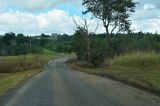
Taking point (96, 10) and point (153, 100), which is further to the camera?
point (96, 10)

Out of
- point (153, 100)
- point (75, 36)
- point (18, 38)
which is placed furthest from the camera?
point (18, 38)

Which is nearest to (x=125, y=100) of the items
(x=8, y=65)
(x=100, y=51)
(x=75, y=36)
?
(x=100, y=51)

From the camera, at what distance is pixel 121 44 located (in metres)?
75.2

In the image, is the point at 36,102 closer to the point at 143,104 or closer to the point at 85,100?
the point at 85,100

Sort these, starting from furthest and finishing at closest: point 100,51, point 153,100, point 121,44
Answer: point 121,44 → point 100,51 → point 153,100

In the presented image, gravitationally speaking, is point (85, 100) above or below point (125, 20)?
below

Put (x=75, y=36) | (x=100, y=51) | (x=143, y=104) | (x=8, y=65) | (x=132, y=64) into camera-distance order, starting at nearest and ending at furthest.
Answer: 1. (x=143, y=104)
2. (x=132, y=64)
3. (x=100, y=51)
4. (x=8, y=65)
5. (x=75, y=36)

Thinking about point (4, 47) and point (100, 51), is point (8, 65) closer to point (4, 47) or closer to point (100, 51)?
point (100, 51)

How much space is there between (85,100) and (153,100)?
2.80 m

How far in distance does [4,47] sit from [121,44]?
97.5 meters

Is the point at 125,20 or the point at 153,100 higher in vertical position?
the point at 125,20

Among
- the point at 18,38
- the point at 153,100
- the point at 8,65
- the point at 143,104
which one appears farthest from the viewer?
the point at 18,38

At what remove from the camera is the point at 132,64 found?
4869 cm

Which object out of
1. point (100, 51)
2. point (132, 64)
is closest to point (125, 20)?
point (100, 51)
